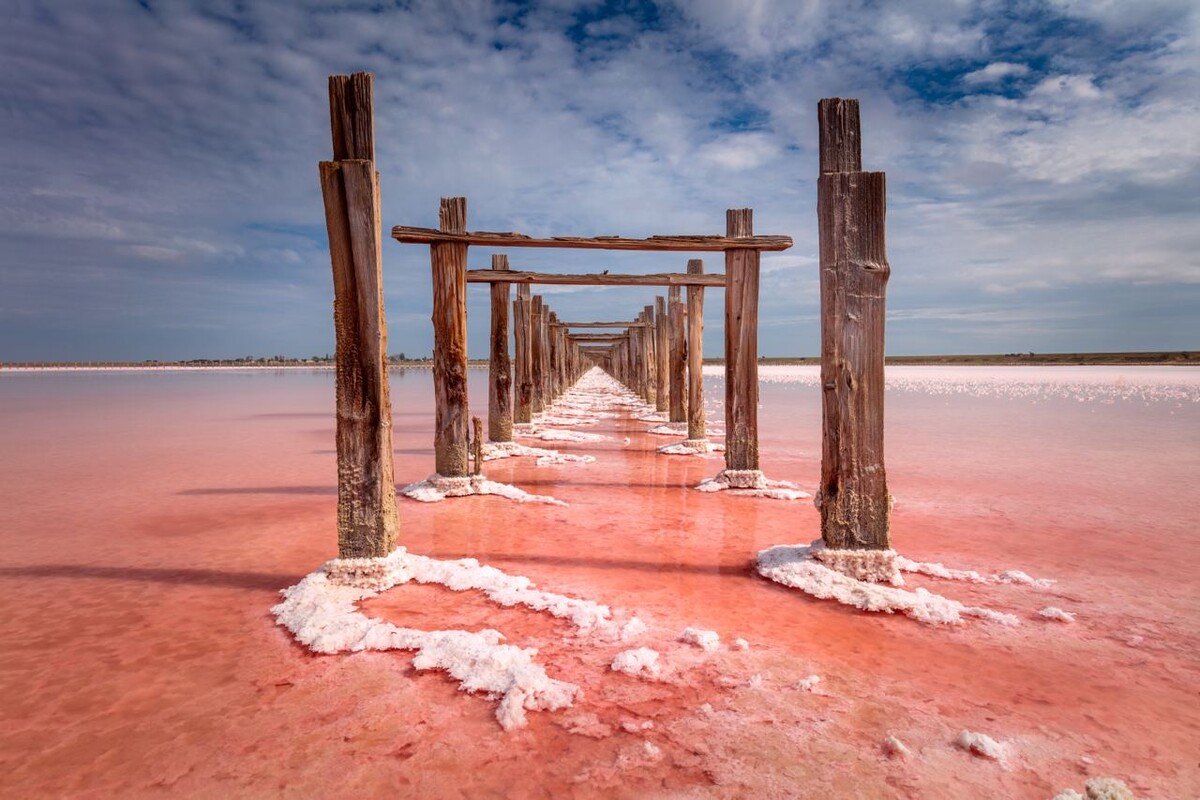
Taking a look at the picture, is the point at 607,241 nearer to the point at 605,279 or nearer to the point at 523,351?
the point at 605,279

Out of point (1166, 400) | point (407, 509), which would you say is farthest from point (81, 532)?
point (1166, 400)

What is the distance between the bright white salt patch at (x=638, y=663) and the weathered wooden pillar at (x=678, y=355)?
1114 cm

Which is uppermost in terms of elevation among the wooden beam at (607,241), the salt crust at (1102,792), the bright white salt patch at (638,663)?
the wooden beam at (607,241)

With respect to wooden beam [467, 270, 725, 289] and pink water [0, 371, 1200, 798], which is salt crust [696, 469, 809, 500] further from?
wooden beam [467, 270, 725, 289]

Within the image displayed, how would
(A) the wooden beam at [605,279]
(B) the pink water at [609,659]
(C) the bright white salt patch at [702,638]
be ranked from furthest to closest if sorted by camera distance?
(A) the wooden beam at [605,279] → (C) the bright white salt patch at [702,638] → (B) the pink water at [609,659]

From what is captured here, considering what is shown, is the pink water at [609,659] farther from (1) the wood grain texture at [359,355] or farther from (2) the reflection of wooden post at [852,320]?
(2) the reflection of wooden post at [852,320]

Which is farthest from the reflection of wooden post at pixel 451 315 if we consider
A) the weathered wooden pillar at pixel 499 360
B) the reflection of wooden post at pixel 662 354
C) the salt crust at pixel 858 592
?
the reflection of wooden post at pixel 662 354

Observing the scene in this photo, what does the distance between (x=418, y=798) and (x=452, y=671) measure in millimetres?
996

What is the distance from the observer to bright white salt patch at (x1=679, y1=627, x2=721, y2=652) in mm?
3756

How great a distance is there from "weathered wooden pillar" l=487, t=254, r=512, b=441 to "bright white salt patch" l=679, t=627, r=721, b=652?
7568 millimetres

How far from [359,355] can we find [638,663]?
284cm

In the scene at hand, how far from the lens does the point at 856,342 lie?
4750mm

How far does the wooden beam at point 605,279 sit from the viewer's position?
35.7ft

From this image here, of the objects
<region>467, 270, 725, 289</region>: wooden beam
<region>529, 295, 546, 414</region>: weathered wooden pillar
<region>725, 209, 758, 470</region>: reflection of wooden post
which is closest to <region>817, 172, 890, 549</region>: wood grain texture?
<region>725, 209, 758, 470</region>: reflection of wooden post
